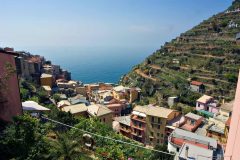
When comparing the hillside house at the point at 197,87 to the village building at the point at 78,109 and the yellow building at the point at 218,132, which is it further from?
the village building at the point at 78,109

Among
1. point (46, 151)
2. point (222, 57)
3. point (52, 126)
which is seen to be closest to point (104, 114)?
point (52, 126)

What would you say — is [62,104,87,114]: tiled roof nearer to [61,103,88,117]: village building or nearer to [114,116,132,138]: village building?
[61,103,88,117]: village building

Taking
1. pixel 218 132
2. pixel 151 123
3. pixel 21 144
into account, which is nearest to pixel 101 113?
pixel 151 123

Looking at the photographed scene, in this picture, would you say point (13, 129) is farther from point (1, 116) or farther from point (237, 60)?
point (237, 60)

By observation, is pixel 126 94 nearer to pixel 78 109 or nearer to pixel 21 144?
pixel 78 109

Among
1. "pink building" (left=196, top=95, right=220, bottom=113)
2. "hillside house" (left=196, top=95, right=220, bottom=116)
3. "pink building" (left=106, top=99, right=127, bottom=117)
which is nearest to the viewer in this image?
"hillside house" (left=196, top=95, right=220, bottom=116)

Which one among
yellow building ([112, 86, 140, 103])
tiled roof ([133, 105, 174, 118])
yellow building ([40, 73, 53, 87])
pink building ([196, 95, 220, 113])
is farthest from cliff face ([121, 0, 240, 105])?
yellow building ([40, 73, 53, 87])

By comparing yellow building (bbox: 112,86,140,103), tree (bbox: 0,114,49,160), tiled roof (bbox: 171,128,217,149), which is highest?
tree (bbox: 0,114,49,160)

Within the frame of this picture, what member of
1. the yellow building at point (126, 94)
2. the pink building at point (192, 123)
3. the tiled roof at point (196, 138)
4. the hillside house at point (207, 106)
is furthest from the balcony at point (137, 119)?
the yellow building at point (126, 94)
